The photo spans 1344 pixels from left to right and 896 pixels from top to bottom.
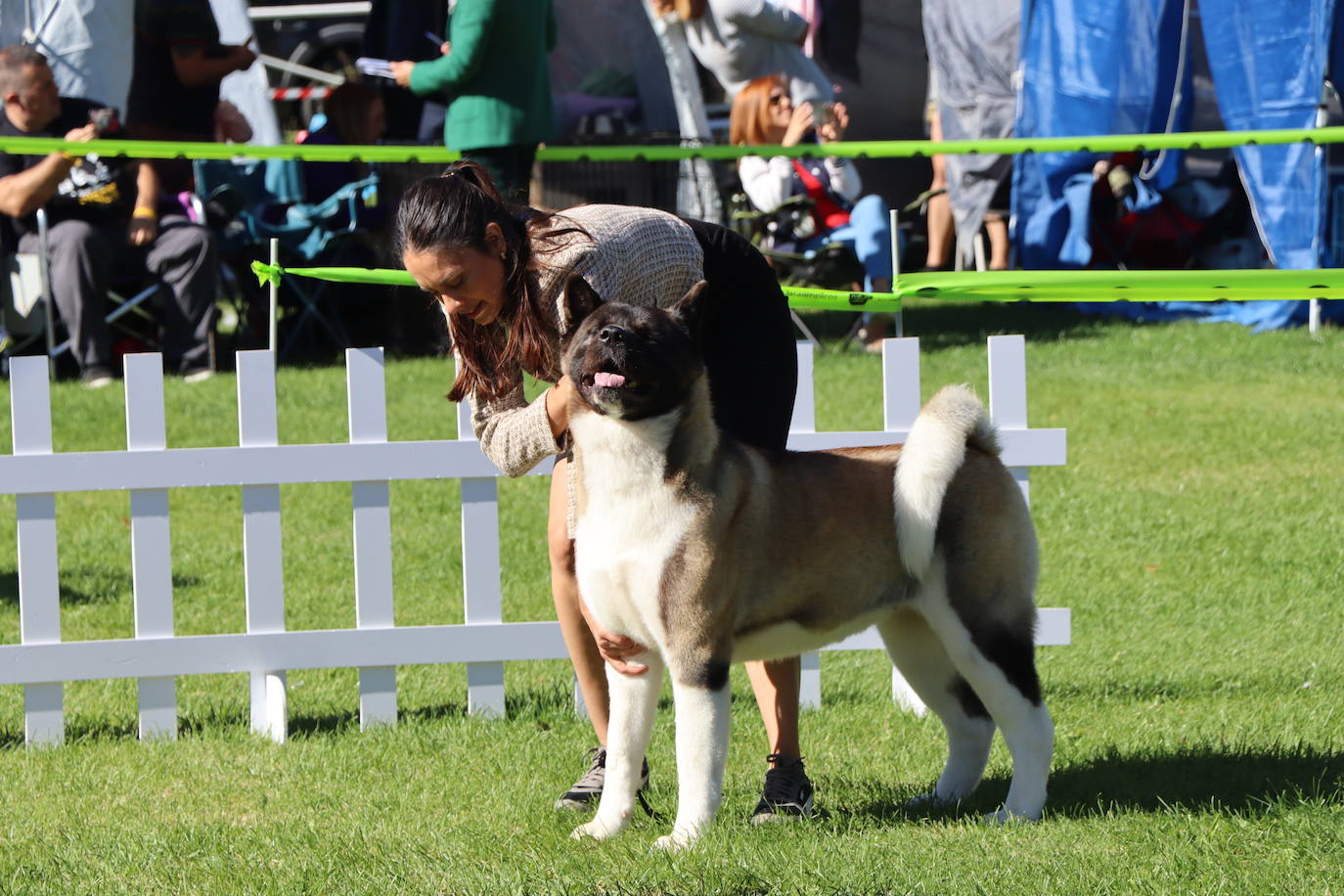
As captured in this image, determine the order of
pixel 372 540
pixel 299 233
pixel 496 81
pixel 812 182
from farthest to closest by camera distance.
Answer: pixel 812 182 → pixel 299 233 → pixel 496 81 → pixel 372 540

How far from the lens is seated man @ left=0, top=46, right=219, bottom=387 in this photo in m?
8.56

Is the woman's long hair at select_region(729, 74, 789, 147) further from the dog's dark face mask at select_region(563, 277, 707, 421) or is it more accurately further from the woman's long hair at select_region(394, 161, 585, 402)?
the dog's dark face mask at select_region(563, 277, 707, 421)

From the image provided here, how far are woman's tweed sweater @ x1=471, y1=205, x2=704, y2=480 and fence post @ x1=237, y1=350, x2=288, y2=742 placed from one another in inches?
48.7

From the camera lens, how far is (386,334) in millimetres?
10195

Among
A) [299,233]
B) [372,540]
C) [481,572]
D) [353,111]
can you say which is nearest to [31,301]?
[299,233]

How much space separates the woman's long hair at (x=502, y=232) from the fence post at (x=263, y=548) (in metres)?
1.26

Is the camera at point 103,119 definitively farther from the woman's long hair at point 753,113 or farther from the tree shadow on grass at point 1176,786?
the tree shadow on grass at point 1176,786

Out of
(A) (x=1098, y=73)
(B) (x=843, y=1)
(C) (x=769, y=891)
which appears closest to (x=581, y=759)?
(C) (x=769, y=891)

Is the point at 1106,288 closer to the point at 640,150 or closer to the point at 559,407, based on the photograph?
the point at 559,407

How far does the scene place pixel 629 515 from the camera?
3.23 metres

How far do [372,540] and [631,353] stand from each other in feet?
6.25

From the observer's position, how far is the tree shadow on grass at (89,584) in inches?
232

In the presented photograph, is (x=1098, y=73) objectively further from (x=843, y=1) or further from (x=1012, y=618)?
(x=1012, y=618)

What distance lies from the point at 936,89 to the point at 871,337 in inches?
134
